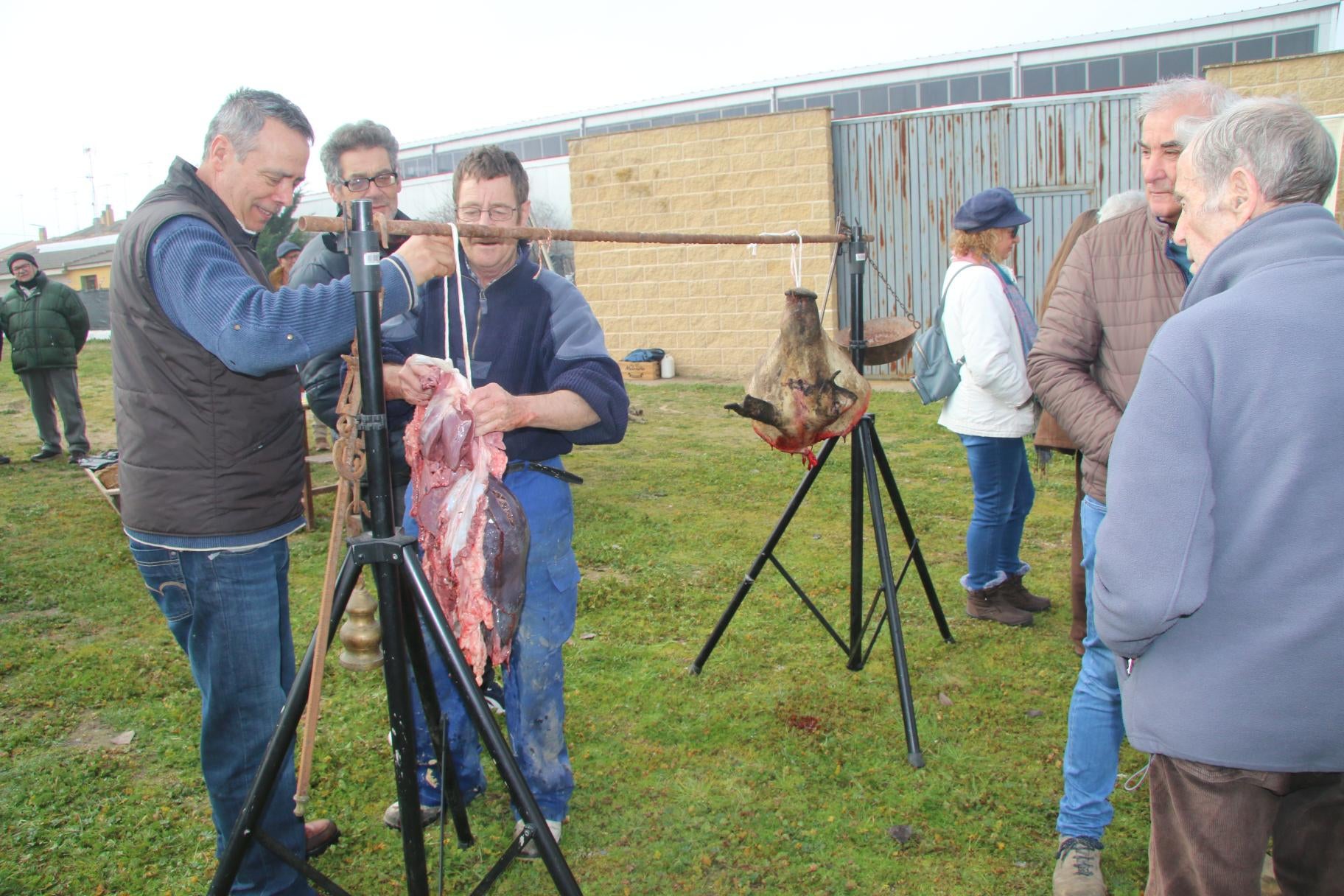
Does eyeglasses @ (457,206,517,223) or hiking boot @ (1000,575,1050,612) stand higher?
eyeglasses @ (457,206,517,223)

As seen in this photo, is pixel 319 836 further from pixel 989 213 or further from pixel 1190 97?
pixel 989 213

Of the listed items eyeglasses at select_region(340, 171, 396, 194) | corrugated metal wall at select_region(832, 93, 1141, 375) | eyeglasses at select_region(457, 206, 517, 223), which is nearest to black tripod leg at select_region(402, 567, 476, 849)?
eyeglasses at select_region(457, 206, 517, 223)

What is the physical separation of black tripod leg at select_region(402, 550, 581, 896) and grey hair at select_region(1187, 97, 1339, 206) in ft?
5.90

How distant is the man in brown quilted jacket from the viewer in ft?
8.42

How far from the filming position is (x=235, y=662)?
7.96 feet

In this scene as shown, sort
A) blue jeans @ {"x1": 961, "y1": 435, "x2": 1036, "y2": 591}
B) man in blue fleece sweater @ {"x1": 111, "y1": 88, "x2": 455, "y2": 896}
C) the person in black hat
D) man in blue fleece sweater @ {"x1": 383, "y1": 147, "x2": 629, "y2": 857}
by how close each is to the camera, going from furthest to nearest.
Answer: blue jeans @ {"x1": 961, "y1": 435, "x2": 1036, "y2": 591}
the person in black hat
man in blue fleece sweater @ {"x1": 383, "y1": 147, "x2": 629, "y2": 857}
man in blue fleece sweater @ {"x1": 111, "y1": 88, "x2": 455, "y2": 896}

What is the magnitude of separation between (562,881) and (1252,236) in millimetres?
1881

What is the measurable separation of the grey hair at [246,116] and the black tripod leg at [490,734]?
1.16 m

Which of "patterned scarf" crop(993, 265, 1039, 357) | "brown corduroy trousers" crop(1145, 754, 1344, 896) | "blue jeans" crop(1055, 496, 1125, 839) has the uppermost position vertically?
"patterned scarf" crop(993, 265, 1039, 357)

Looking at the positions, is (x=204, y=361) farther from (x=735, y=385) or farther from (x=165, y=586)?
(x=735, y=385)

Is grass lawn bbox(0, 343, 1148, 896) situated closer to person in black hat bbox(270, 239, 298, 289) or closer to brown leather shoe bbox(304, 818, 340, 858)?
brown leather shoe bbox(304, 818, 340, 858)

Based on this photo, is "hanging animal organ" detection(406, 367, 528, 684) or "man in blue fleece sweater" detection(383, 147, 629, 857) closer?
"hanging animal organ" detection(406, 367, 528, 684)

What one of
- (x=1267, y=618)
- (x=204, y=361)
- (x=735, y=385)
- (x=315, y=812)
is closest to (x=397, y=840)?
(x=315, y=812)

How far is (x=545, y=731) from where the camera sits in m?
2.87
